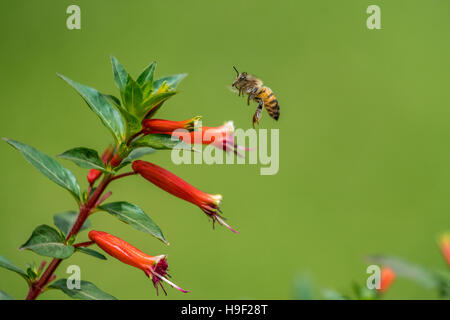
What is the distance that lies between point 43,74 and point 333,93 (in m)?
1.55

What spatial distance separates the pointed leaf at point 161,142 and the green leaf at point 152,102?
36mm

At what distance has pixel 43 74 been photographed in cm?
273

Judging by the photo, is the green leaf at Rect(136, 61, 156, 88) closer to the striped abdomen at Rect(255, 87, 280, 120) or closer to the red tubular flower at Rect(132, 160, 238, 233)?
the red tubular flower at Rect(132, 160, 238, 233)

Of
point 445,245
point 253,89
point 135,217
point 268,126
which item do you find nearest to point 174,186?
point 135,217

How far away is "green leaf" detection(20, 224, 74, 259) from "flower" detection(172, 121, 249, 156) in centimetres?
17

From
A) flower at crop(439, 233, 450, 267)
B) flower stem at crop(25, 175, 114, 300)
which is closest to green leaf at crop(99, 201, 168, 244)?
flower stem at crop(25, 175, 114, 300)

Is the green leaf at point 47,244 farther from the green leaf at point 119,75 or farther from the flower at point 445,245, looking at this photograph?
the flower at point 445,245

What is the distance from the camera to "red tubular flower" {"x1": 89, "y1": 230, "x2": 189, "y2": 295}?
0.59 meters

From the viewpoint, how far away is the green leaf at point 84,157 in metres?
0.56

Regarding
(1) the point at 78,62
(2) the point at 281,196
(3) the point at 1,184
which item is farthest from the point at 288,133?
(3) the point at 1,184

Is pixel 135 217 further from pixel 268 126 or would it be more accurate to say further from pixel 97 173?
pixel 268 126

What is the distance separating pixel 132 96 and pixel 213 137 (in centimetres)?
11

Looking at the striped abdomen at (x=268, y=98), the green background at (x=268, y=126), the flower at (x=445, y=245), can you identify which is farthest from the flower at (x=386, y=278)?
the green background at (x=268, y=126)

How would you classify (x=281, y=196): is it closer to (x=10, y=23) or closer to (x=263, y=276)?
(x=263, y=276)
